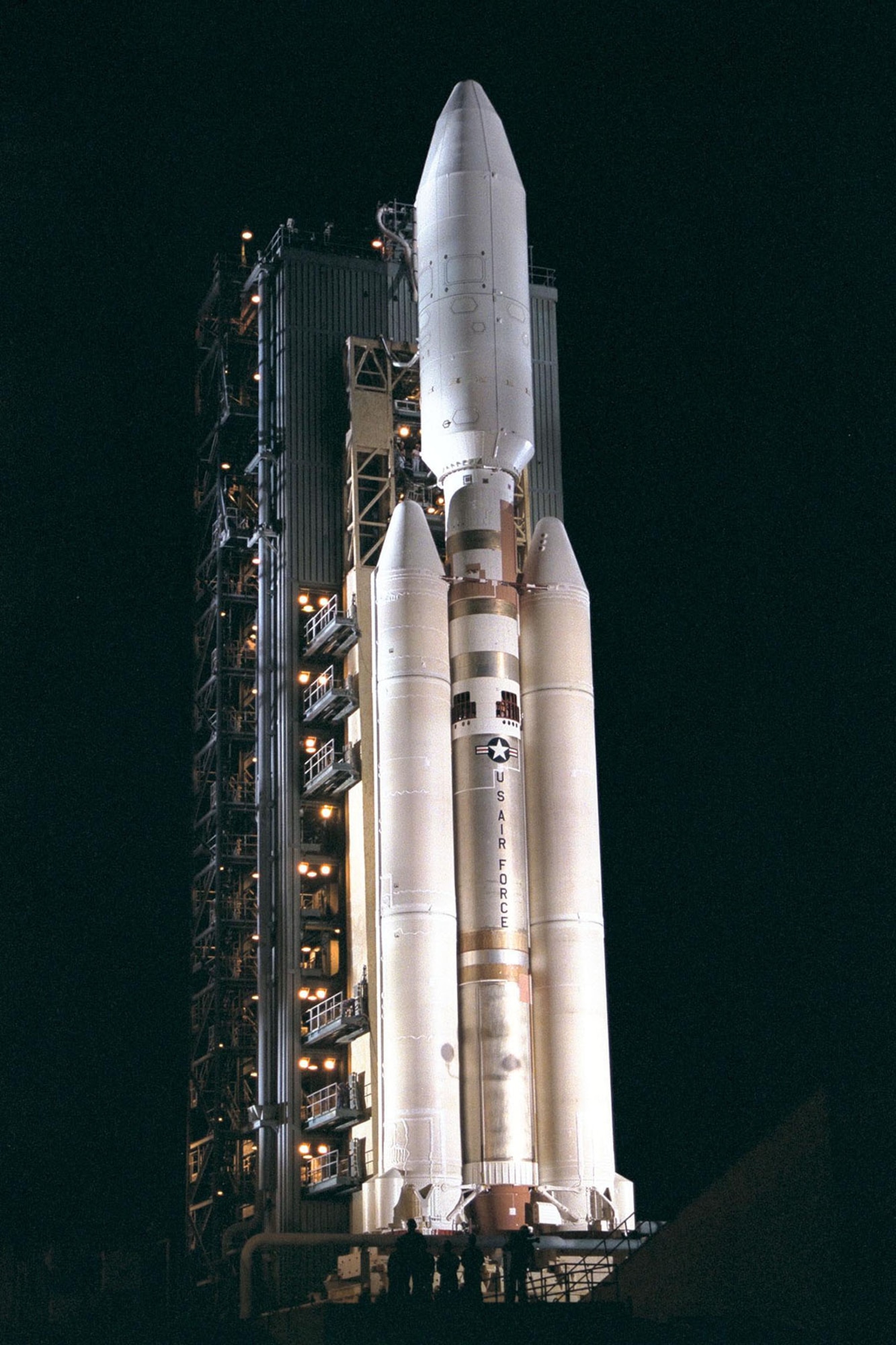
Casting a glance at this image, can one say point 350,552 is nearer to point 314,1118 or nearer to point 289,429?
point 289,429

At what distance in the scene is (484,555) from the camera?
34062mm

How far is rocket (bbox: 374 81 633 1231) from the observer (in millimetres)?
31016

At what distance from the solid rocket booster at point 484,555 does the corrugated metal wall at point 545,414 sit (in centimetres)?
609

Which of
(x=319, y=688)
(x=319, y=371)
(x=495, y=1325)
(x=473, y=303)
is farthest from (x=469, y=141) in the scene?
(x=495, y=1325)

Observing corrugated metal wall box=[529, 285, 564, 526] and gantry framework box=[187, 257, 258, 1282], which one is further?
corrugated metal wall box=[529, 285, 564, 526]

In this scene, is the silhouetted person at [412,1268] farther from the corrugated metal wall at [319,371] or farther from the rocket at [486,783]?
the corrugated metal wall at [319,371]

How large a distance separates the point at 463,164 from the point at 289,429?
22.9ft

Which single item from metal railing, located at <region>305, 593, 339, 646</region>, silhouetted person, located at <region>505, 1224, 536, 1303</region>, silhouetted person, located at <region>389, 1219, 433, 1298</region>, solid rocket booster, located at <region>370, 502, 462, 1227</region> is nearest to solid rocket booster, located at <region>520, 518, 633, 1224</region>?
solid rocket booster, located at <region>370, 502, 462, 1227</region>

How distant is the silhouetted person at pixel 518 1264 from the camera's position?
2397 cm

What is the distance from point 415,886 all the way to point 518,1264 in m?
8.66

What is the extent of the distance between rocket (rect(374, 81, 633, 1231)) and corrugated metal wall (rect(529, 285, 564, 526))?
5822mm

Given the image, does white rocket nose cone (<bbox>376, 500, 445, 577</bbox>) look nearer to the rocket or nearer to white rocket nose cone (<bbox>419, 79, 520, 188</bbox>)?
the rocket

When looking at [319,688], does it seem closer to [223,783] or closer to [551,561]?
[223,783]

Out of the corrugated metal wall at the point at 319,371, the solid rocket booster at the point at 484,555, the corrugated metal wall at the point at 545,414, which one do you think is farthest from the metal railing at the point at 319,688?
the corrugated metal wall at the point at 545,414
